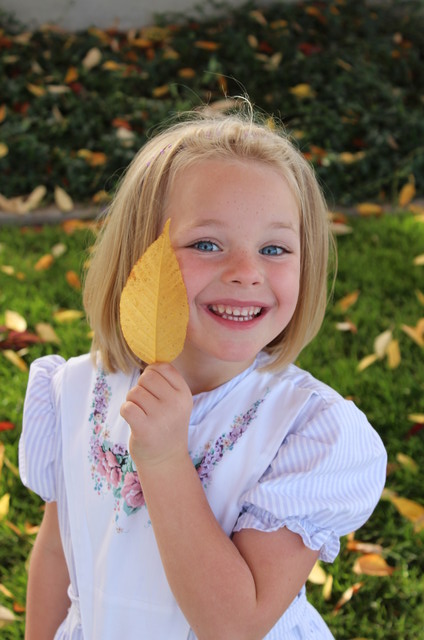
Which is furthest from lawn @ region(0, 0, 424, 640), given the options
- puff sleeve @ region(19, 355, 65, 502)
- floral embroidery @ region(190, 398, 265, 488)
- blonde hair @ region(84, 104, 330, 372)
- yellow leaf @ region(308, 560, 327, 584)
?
floral embroidery @ region(190, 398, 265, 488)

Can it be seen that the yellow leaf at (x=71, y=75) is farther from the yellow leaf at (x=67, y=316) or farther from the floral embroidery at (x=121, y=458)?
the floral embroidery at (x=121, y=458)

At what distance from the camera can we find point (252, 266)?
1.28 metres

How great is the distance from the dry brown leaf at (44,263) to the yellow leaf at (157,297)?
93.6 inches

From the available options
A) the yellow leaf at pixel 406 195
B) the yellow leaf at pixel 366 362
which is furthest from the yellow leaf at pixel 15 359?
the yellow leaf at pixel 406 195

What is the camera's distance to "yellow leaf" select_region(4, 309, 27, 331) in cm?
297

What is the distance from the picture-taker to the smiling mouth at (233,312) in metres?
1.29

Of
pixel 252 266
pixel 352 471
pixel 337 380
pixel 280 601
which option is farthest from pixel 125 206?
pixel 337 380

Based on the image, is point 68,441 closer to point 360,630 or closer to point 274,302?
point 274,302

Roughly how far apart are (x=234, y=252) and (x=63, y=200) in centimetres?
273

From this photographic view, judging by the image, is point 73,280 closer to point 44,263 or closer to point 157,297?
point 44,263

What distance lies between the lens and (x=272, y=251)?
4.45ft

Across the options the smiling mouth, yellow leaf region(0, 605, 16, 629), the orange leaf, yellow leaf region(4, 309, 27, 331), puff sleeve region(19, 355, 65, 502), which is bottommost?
the orange leaf

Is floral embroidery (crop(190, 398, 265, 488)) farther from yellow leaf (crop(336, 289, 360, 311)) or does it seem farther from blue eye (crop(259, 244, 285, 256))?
yellow leaf (crop(336, 289, 360, 311))

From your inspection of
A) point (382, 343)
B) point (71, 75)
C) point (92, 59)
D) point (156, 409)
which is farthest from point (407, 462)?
point (92, 59)
